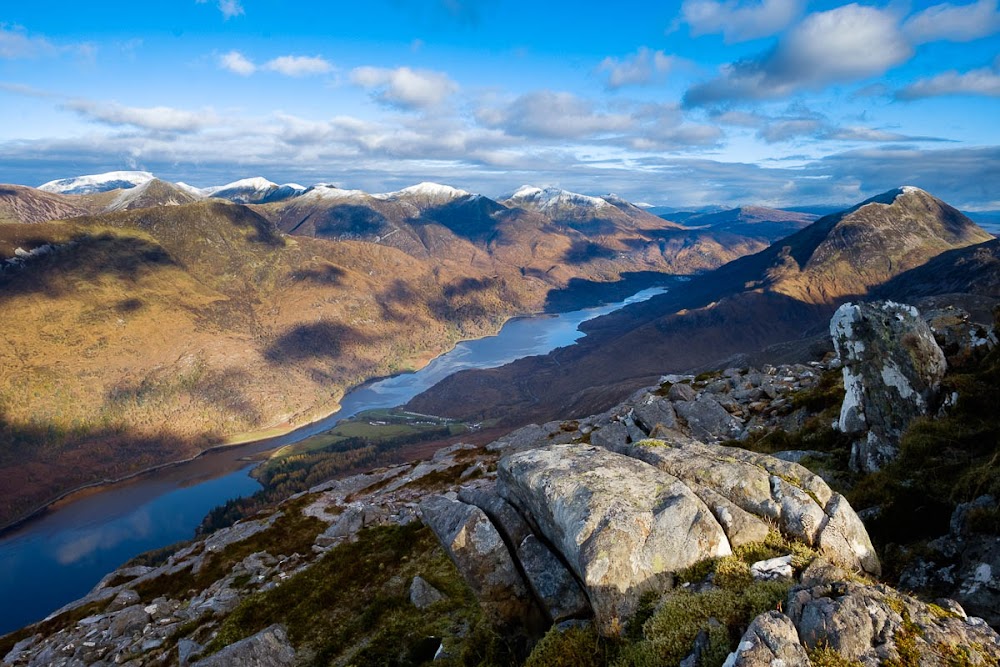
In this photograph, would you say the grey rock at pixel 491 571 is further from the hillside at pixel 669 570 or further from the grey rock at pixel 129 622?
the grey rock at pixel 129 622

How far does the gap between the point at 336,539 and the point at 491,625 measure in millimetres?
25405

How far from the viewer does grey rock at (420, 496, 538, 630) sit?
1419 centimetres

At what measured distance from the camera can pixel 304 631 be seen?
20797 millimetres

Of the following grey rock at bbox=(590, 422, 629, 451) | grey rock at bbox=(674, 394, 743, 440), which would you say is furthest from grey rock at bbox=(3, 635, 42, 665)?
grey rock at bbox=(674, 394, 743, 440)

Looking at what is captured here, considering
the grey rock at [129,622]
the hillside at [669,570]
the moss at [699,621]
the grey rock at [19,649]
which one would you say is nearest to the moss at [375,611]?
the hillside at [669,570]

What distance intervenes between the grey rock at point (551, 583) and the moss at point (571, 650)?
1220mm

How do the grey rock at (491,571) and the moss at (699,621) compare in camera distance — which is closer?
the moss at (699,621)

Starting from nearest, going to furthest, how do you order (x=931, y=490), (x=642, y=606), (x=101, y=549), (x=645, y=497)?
(x=642, y=606) < (x=645, y=497) < (x=931, y=490) < (x=101, y=549)

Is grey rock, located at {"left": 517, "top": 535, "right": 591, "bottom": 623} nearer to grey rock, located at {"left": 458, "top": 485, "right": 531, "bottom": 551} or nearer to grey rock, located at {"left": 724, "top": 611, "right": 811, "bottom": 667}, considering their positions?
grey rock, located at {"left": 458, "top": 485, "right": 531, "bottom": 551}

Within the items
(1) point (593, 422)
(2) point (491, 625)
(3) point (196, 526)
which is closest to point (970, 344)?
(2) point (491, 625)

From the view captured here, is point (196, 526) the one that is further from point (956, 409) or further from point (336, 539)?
point (956, 409)

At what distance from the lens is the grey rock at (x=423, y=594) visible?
66.7 ft

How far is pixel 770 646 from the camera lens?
7.96m

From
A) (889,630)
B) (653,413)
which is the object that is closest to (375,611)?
(889,630)
